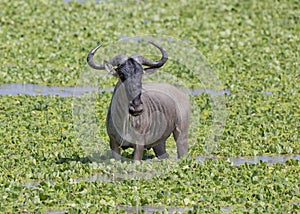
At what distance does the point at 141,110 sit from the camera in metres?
12.9

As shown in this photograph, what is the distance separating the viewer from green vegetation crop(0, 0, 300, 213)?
12195 mm

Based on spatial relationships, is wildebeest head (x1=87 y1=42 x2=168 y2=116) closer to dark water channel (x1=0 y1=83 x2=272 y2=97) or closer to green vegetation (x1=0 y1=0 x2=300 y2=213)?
green vegetation (x1=0 y1=0 x2=300 y2=213)

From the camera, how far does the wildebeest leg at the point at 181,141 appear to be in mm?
14062

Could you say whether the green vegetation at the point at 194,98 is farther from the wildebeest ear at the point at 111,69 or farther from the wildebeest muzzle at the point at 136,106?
the wildebeest ear at the point at 111,69

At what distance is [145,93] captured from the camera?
1352 centimetres

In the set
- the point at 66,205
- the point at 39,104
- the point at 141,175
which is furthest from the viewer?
the point at 39,104

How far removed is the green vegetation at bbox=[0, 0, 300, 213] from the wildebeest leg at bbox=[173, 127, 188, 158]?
0.45m

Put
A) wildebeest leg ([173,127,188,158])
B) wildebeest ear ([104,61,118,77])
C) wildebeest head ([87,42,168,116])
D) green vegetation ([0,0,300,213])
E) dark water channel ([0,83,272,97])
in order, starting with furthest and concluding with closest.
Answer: dark water channel ([0,83,272,97]) → wildebeest leg ([173,127,188,158]) → wildebeest ear ([104,61,118,77]) → wildebeest head ([87,42,168,116]) → green vegetation ([0,0,300,213])

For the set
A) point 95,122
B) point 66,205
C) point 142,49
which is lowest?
point 66,205

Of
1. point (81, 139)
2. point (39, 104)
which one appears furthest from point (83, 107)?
point (81, 139)

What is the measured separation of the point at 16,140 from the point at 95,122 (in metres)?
1.76

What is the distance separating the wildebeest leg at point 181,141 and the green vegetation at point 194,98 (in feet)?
1.48

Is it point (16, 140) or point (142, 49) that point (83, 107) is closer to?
point (16, 140)

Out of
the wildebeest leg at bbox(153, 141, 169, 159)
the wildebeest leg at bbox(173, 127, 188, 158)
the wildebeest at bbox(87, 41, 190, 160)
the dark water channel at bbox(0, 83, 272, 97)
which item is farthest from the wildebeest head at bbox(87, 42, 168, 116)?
the dark water channel at bbox(0, 83, 272, 97)
